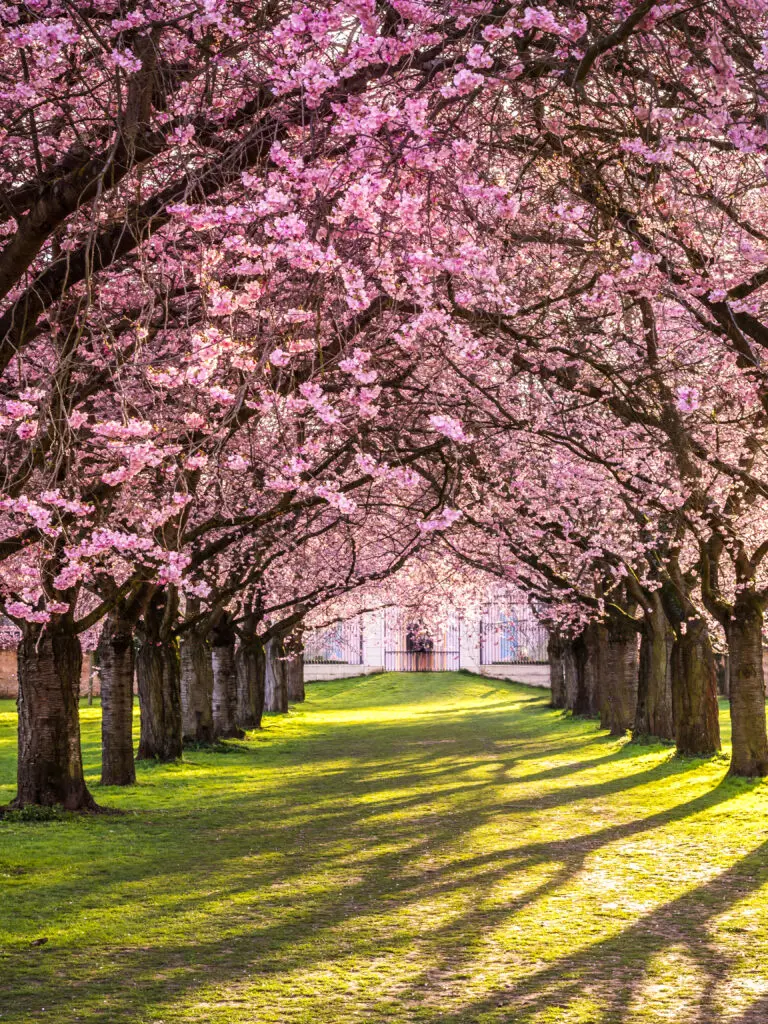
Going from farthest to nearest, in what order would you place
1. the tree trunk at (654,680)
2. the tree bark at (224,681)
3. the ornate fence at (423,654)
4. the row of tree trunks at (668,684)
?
1. the ornate fence at (423,654)
2. the tree bark at (224,681)
3. the tree trunk at (654,680)
4. the row of tree trunks at (668,684)

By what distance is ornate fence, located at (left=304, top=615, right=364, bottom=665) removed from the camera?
276 feet

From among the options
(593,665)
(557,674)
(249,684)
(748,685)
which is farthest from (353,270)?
(557,674)

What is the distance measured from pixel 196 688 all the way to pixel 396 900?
797 inches

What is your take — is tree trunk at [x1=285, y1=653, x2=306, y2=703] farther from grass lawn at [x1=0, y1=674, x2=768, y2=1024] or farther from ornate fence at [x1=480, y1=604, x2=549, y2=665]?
grass lawn at [x1=0, y1=674, x2=768, y2=1024]

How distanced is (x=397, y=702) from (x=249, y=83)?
6028 centimetres

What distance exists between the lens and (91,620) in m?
18.6

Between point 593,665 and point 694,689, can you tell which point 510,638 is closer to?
point 593,665

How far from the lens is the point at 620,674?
3400cm

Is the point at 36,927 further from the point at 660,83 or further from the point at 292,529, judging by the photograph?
A: the point at 292,529

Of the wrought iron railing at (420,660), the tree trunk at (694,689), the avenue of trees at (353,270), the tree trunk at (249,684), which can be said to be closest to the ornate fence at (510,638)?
the wrought iron railing at (420,660)

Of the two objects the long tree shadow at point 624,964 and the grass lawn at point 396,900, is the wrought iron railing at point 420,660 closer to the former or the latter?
the grass lawn at point 396,900

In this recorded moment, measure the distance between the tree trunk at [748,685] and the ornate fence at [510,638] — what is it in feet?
170

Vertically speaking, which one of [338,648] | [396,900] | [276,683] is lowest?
[396,900]

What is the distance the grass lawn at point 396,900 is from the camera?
8172 mm
